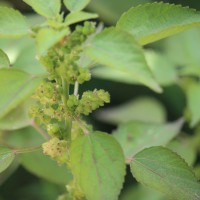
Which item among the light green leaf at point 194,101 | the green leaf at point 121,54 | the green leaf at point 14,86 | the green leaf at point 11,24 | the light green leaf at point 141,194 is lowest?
the light green leaf at point 141,194

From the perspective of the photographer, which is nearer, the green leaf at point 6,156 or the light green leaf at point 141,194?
the green leaf at point 6,156

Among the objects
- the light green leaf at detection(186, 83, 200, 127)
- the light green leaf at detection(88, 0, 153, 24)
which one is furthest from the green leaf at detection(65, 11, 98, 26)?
the light green leaf at detection(88, 0, 153, 24)

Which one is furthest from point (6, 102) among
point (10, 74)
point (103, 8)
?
point (103, 8)

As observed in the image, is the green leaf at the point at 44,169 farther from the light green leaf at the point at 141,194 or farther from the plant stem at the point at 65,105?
the plant stem at the point at 65,105

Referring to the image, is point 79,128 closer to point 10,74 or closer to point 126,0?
point 10,74

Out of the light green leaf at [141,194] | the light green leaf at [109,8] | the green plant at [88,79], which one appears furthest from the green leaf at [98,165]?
the light green leaf at [109,8]

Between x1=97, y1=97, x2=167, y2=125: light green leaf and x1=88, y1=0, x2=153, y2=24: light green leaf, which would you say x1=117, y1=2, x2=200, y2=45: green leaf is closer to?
x1=97, y1=97, x2=167, y2=125: light green leaf
